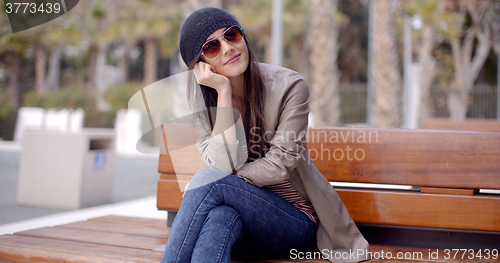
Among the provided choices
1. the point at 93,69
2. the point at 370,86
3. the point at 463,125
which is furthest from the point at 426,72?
the point at 93,69

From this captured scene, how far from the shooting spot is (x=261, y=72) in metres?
2.16

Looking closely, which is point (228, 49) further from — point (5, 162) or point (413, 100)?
point (413, 100)

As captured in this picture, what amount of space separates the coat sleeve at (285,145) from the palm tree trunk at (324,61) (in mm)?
8761

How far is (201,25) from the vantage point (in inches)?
77.6

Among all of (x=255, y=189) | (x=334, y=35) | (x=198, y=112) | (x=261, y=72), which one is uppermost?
(x=334, y=35)

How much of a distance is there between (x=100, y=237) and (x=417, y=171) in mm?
1752

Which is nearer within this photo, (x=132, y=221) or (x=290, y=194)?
(x=290, y=194)

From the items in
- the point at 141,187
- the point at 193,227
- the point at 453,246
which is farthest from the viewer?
the point at 141,187

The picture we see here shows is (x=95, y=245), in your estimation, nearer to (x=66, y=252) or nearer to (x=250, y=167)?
(x=66, y=252)

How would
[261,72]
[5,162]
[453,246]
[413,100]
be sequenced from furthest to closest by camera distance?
[413,100] → [5,162] → [453,246] → [261,72]

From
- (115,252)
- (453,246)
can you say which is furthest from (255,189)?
(453,246)

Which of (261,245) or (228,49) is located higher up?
(228,49)

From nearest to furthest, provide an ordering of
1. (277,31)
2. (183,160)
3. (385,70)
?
(183,160) → (277,31) → (385,70)

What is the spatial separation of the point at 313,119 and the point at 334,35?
2145mm
